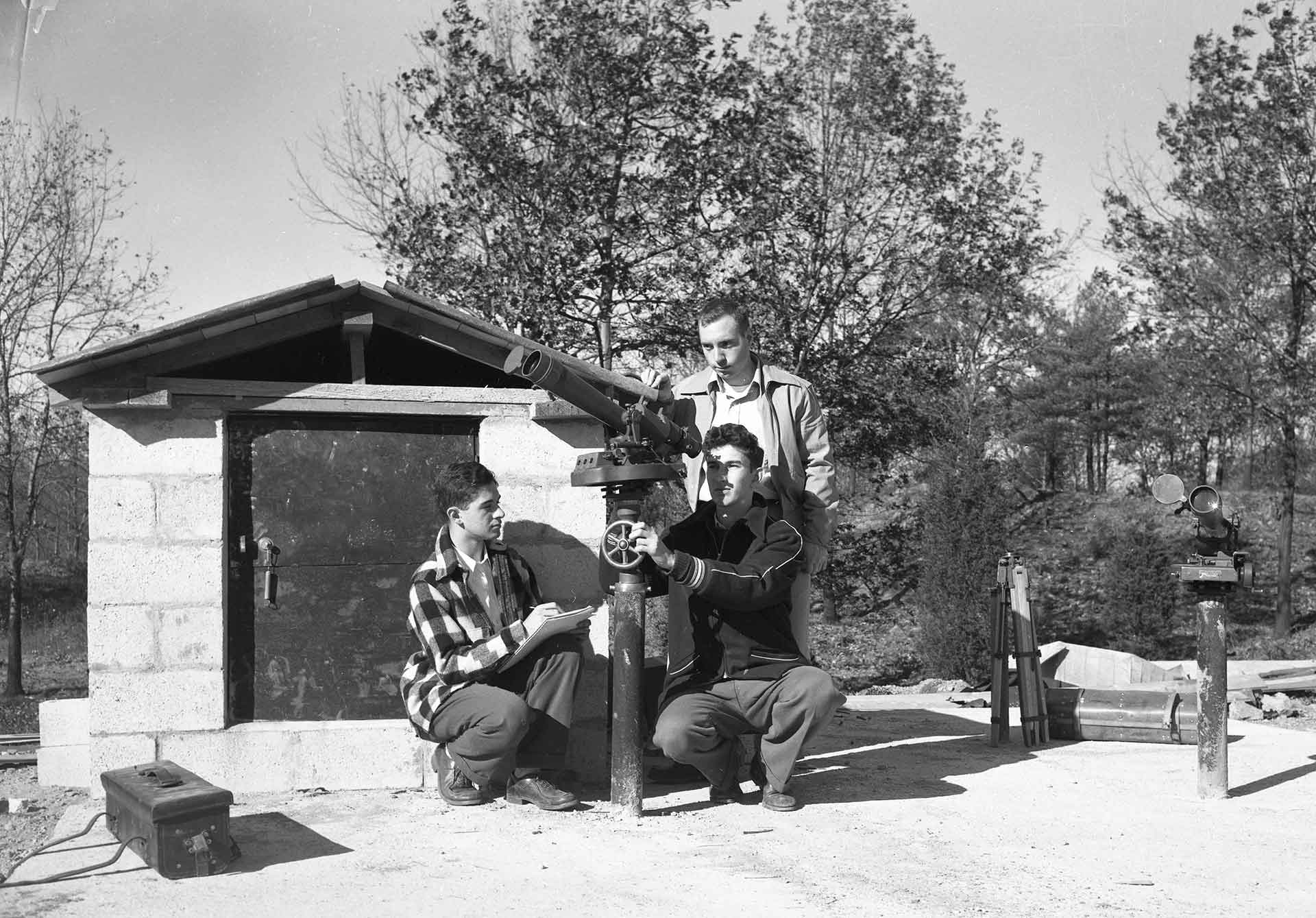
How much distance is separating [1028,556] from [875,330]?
1235cm

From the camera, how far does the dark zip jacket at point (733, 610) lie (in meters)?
5.09

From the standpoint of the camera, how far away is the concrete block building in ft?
18.4

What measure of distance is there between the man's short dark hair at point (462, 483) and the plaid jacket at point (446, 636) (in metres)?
0.16

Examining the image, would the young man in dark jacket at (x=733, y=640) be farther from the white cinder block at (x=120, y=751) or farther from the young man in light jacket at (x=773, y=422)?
the white cinder block at (x=120, y=751)

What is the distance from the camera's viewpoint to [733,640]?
5.21 m

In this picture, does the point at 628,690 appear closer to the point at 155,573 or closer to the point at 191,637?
the point at 191,637

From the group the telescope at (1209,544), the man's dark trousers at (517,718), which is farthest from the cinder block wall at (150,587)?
the telescope at (1209,544)

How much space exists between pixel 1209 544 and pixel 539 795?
130 inches

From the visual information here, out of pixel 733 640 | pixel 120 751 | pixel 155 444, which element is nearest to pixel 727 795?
pixel 733 640

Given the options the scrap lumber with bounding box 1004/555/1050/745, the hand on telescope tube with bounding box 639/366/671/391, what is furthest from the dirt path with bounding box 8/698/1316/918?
the hand on telescope tube with bounding box 639/366/671/391

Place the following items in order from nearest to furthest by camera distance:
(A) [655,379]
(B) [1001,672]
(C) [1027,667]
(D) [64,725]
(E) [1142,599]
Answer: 1. (A) [655,379]
2. (D) [64,725]
3. (C) [1027,667]
4. (B) [1001,672]
5. (E) [1142,599]

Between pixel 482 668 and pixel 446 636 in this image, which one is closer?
pixel 482 668

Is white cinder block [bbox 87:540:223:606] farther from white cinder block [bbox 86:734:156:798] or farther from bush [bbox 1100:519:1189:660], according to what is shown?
bush [bbox 1100:519:1189:660]

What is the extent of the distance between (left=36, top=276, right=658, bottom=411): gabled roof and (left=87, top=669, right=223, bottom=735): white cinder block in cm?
138
